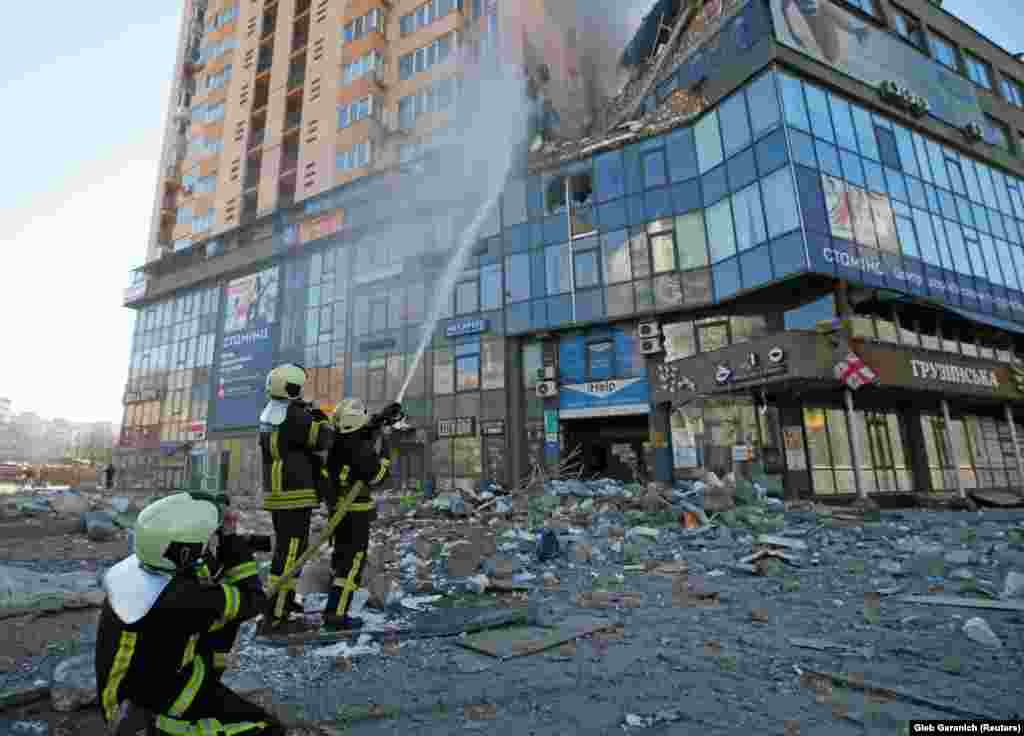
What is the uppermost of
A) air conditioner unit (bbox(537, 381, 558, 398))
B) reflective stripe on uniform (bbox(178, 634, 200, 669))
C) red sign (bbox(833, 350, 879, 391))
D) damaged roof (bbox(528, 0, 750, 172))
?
damaged roof (bbox(528, 0, 750, 172))

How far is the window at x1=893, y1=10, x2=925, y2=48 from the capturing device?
22719 millimetres

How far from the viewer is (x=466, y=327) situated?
24062 mm

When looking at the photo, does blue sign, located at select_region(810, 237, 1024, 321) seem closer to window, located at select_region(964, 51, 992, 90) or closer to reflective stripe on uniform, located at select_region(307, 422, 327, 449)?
window, located at select_region(964, 51, 992, 90)

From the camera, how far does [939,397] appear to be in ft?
60.1

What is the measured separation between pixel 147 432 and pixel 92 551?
34271mm

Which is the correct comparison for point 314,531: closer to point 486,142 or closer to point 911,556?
point 911,556

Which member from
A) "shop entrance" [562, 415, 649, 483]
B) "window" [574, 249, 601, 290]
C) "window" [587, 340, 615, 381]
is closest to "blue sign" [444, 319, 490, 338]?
"window" [574, 249, 601, 290]

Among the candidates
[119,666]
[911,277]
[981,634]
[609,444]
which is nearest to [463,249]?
[609,444]

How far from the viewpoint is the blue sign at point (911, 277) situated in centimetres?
1656

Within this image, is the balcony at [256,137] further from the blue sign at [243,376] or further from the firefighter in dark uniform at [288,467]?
the firefighter in dark uniform at [288,467]

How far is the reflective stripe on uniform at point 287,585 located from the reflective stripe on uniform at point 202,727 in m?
2.29

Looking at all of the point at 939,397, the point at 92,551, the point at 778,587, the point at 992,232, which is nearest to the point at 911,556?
the point at 778,587

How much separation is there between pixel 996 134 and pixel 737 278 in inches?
718

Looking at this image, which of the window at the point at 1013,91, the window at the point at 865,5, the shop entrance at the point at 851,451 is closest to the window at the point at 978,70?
the window at the point at 1013,91
